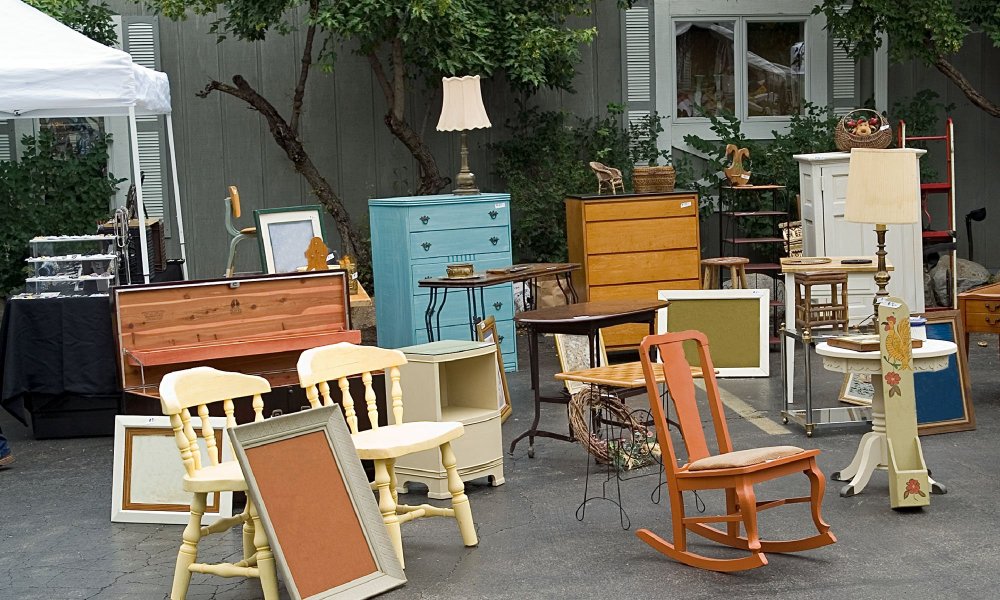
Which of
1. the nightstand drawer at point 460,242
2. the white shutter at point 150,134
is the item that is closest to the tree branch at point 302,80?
the white shutter at point 150,134

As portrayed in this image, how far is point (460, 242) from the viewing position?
9.00 metres

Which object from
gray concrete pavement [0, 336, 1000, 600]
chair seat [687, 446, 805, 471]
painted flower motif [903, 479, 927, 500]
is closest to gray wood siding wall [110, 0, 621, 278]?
gray concrete pavement [0, 336, 1000, 600]

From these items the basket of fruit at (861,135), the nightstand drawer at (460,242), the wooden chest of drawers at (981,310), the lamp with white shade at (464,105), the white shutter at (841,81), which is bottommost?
the wooden chest of drawers at (981,310)

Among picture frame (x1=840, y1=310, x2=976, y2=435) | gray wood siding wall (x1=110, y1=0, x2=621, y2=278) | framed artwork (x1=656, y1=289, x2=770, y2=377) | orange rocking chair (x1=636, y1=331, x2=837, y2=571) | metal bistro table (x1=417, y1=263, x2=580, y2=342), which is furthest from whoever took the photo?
gray wood siding wall (x1=110, y1=0, x2=621, y2=278)

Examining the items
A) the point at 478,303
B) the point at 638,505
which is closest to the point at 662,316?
the point at 478,303

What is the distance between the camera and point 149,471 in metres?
5.86

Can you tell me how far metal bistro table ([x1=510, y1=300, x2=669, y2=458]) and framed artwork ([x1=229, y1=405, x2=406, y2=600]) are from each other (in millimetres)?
1949

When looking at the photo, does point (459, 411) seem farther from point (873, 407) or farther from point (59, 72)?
point (59, 72)

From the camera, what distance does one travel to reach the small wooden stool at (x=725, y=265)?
934 cm

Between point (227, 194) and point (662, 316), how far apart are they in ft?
16.6

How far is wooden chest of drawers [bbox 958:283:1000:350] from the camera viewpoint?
761cm

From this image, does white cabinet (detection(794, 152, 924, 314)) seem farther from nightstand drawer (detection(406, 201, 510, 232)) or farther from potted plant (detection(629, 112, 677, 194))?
nightstand drawer (detection(406, 201, 510, 232))

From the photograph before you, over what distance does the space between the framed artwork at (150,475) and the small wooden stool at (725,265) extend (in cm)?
485

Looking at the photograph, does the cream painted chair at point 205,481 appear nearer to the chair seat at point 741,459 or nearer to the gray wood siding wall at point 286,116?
the chair seat at point 741,459
